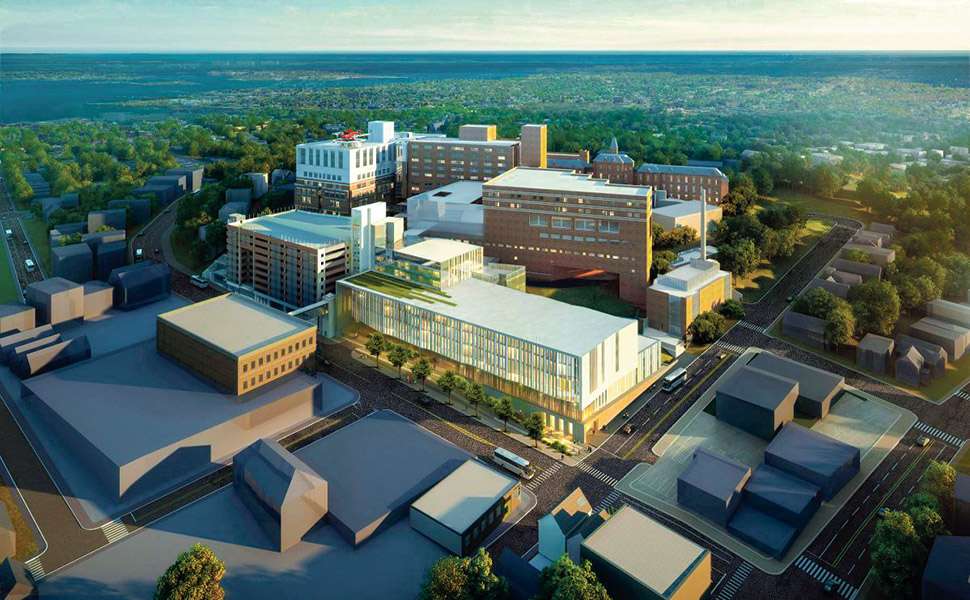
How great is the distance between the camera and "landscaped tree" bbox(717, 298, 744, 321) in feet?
248

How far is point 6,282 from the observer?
9125 centimetres

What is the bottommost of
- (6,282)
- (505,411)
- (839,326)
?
(505,411)

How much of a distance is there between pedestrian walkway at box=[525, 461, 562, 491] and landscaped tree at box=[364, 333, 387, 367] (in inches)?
876

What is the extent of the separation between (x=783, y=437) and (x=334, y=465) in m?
33.1

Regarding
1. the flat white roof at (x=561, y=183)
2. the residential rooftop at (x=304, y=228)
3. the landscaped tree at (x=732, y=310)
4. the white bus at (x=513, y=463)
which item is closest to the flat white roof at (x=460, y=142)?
the flat white roof at (x=561, y=183)

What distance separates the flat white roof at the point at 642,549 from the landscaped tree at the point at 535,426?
42.2ft

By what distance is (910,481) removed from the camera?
4891cm

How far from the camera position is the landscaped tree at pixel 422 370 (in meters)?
61.2

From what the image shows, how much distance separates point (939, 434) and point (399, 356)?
150 feet

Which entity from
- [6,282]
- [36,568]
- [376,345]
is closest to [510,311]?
[376,345]

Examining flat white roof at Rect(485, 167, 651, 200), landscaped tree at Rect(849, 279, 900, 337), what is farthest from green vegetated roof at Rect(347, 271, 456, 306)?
landscaped tree at Rect(849, 279, 900, 337)

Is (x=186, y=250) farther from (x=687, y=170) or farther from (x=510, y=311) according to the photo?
(x=687, y=170)

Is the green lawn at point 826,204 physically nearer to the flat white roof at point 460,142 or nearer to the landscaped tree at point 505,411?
the flat white roof at point 460,142

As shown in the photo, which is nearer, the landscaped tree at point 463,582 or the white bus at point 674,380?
the landscaped tree at point 463,582
